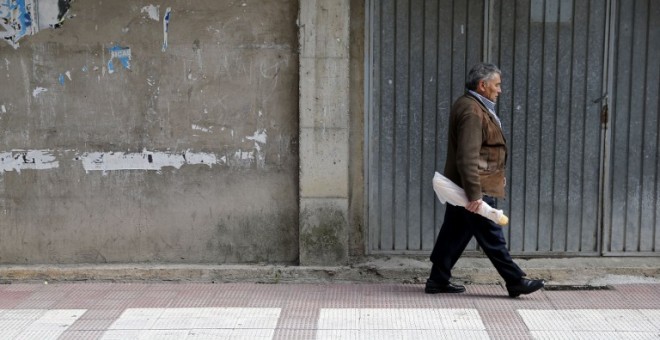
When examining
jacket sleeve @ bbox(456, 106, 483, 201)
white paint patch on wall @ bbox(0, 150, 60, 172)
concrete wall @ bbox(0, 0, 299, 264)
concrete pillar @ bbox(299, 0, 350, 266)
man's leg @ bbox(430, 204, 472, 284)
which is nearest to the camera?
jacket sleeve @ bbox(456, 106, 483, 201)

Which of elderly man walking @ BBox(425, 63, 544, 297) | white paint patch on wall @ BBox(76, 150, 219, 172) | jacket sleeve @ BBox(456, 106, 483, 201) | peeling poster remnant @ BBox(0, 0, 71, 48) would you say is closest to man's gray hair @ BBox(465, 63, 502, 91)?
elderly man walking @ BBox(425, 63, 544, 297)

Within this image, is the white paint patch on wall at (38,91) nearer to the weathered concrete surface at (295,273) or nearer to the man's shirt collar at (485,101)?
the weathered concrete surface at (295,273)

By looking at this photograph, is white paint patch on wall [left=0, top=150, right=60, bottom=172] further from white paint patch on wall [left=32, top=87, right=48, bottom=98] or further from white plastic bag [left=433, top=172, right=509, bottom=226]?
white plastic bag [left=433, top=172, right=509, bottom=226]

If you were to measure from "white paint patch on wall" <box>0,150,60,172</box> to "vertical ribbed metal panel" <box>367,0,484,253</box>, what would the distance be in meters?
2.62

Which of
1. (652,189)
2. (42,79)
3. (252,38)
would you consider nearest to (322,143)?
(252,38)

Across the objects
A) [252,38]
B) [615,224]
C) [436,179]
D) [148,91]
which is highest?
A: [252,38]

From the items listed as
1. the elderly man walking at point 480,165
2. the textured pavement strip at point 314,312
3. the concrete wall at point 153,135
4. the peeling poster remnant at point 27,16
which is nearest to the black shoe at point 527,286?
the elderly man walking at point 480,165

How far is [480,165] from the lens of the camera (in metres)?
5.99

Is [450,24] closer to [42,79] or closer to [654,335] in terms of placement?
[654,335]

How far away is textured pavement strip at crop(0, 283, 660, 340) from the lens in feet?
17.9

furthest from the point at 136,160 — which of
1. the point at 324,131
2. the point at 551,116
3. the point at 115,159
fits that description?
the point at 551,116

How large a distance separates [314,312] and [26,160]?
2767mm

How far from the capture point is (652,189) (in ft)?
22.9

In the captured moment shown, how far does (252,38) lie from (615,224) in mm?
3392
